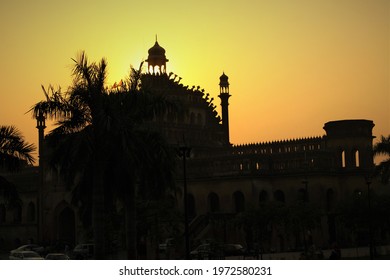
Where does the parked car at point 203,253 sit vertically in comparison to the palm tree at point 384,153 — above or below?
below

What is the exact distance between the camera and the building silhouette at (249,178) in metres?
62.0

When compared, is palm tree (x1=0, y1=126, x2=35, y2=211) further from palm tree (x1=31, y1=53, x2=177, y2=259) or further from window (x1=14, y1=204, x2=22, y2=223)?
window (x1=14, y1=204, x2=22, y2=223)

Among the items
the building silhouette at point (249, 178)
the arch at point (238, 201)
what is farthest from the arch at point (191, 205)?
the arch at point (238, 201)

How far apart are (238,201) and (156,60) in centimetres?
1250

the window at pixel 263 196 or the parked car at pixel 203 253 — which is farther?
the window at pixel 263 196

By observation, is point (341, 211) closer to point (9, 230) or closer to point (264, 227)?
point (264, 227)

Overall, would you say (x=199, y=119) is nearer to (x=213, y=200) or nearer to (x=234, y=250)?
(x=213, y=200)

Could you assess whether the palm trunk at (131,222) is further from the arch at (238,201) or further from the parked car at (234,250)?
the arch at (238,201)

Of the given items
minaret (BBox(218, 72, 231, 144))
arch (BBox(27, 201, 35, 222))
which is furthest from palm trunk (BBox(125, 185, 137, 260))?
arch (BBox(27, 201, 35, 222))

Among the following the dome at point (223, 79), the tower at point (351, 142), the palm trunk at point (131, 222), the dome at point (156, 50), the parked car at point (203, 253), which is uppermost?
the dome at point (156, 50)

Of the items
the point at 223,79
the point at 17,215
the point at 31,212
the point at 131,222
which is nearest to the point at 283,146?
the point at 223,79

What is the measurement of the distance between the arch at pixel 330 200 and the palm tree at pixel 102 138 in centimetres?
3245

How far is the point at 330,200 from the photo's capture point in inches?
2559
